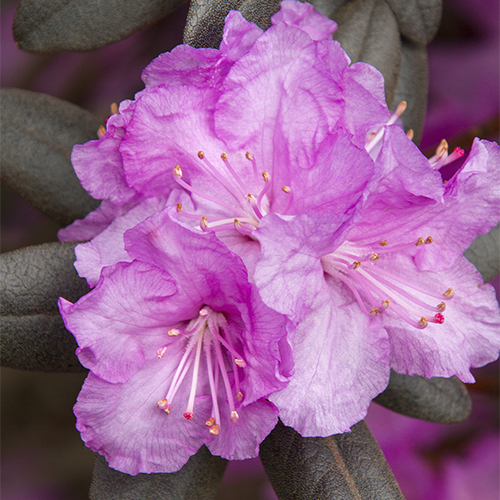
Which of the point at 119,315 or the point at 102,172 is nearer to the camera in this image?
the point at 119,315

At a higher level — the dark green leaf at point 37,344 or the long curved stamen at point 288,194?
the long curved stamen at point 288,194

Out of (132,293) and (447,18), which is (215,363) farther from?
(447,18)

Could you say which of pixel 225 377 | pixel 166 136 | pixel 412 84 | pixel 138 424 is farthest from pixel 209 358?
pixel 412 84

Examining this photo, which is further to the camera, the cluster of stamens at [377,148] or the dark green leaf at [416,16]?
the dark green leaf at [416,16]

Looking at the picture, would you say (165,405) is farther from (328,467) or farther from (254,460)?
(254,460)

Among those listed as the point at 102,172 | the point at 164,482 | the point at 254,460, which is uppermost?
the point at 102,172

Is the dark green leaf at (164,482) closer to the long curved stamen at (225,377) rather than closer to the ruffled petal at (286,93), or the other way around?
the long curved stamen at (225,377)

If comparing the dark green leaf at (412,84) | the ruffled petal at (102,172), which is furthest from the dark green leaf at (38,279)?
the dark green leaf at (412,84)
